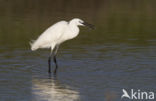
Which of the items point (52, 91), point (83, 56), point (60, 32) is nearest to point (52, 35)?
point (60, 32)

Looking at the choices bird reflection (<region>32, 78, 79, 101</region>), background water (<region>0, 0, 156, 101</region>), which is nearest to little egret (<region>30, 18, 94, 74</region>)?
background water (<region>0, 0, 156, 101</region>)

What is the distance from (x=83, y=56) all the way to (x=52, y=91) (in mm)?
→ 3613

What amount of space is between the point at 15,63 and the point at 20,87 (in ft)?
7.80

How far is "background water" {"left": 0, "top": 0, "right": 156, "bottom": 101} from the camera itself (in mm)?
10023

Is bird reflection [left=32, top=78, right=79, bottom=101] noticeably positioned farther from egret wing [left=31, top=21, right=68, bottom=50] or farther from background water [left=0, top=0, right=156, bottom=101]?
egret wing [left=31, top=21, right=68, bottom=50]

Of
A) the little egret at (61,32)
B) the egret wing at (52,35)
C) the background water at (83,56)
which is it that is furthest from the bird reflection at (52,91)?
the egret wing at (52,35)

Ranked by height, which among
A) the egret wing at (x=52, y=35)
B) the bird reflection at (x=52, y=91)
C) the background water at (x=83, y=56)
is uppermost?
the egret wing at (x=52, y=35)

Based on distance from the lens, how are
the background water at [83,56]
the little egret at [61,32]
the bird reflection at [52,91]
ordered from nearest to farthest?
the bird reflection at [52,91]
the background water at [83,56]
the little egret at [61,32]

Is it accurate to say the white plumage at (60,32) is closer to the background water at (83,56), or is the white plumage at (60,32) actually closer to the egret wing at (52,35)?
the egret wing at (52,35)

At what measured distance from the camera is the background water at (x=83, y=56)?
32.9 feet

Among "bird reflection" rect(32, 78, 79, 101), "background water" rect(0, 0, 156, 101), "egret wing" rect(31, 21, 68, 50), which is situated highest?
"egret wing" rect(31, 21, 68, 50)

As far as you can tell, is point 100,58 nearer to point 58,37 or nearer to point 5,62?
point 58,37

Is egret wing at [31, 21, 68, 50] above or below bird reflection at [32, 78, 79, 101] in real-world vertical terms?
above

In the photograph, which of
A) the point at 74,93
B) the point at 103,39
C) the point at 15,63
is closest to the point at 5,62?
the point at 15,63
